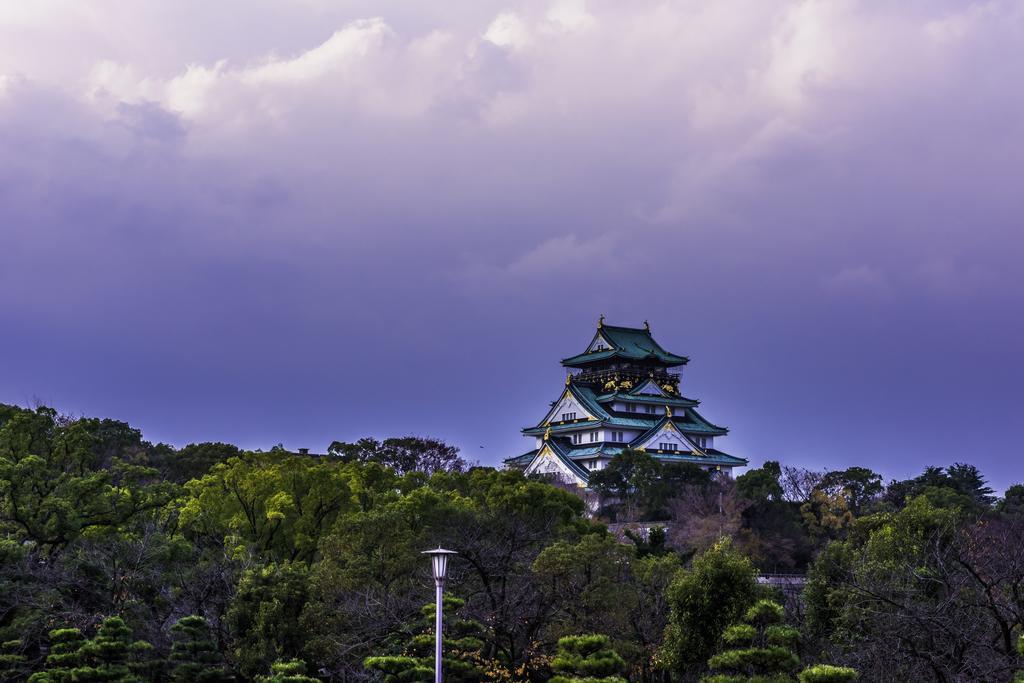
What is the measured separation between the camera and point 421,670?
27234 millimetres

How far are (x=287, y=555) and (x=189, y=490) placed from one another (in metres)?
5.20

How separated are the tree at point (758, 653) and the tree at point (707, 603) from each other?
2.39 feet

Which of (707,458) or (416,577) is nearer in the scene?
(416,577)

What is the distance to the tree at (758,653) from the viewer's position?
79.7ft

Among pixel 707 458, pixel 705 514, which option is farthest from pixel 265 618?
pixel 707 458

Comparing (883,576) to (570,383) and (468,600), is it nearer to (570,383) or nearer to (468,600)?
(468,600)

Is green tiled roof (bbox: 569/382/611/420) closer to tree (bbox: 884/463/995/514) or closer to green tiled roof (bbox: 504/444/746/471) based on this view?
green tiled roof (bbox: 504/444/746/471)

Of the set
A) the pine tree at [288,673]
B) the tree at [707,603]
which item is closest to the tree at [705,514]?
the tree at [707,603]

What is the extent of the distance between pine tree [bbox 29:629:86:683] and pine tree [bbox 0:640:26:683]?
30.8 inches

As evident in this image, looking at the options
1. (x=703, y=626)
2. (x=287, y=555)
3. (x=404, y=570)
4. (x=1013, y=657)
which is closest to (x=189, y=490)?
(x=287, y=555)

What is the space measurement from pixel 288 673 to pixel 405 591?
5309 millimetres

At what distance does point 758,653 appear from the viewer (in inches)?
958

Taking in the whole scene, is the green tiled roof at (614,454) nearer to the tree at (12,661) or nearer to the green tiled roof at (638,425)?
the green tiled roof at (638,425)

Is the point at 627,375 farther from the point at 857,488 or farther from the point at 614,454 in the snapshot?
the point at 857,488
